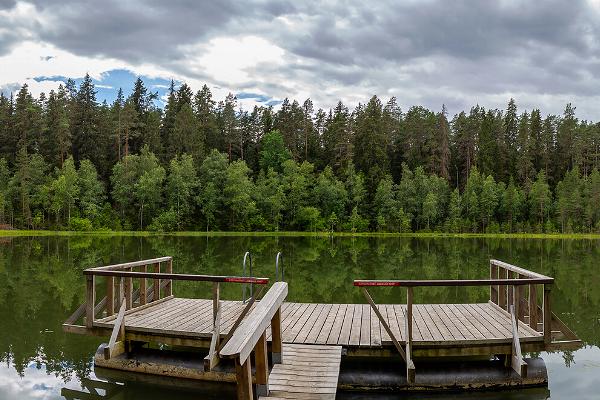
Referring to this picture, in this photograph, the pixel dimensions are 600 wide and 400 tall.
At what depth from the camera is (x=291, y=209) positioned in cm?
6762

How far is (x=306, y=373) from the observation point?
22.7 feet

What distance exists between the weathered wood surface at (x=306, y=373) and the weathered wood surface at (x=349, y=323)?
0.49 meters

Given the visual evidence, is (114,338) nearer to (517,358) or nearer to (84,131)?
(517,358)

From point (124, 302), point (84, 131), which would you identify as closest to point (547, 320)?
point (124, 302)

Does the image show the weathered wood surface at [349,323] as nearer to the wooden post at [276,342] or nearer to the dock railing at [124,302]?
the dock railing at [124,302]

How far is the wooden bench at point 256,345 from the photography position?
443 cm

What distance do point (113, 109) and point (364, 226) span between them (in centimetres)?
4421

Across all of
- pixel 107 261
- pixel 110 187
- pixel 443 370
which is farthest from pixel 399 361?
pixel 110 187

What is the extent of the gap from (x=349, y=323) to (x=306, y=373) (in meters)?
2.76

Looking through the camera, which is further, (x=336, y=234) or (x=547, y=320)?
(x=336, y=234)

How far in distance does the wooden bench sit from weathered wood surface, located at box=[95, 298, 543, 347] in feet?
5.36

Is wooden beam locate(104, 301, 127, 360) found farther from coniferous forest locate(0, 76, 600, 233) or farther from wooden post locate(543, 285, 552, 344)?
coniferous forest locate(0, 76, 600, 233)

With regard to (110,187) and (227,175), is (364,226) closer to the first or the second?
(227,175)

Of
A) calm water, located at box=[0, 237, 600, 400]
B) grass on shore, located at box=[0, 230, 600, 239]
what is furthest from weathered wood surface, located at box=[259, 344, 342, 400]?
grass on shore, located at box=[0, 230, 600, 239]
